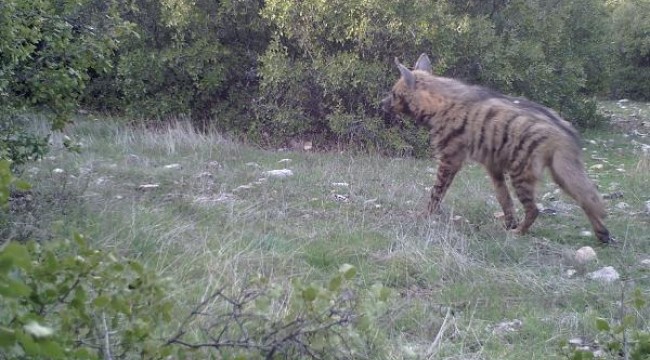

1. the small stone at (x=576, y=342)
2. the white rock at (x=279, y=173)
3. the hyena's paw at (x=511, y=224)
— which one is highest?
the small stone at (x=576, y=342)

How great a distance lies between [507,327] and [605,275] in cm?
138

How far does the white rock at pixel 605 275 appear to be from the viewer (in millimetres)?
5654

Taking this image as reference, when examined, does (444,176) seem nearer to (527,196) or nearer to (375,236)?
(527,196)

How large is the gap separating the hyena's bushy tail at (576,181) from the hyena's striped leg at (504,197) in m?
0.69

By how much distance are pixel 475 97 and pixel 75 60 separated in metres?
3.60

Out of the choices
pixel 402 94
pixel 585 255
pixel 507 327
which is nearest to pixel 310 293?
pixel 507 327

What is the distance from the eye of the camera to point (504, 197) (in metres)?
7.54

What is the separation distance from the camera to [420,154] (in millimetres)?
12062

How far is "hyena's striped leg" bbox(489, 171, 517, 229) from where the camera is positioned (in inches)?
295

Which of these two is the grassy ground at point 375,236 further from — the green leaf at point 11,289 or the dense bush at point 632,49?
the dense bush at point 632,49

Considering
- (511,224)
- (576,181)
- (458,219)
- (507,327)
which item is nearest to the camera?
(507,327)

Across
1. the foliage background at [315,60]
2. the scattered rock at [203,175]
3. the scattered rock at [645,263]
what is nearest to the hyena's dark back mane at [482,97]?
the scattered rock at [645,263]

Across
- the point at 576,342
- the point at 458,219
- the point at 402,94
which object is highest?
the point at 402,94

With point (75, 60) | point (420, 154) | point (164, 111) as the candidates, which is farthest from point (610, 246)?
point (164, 111)
